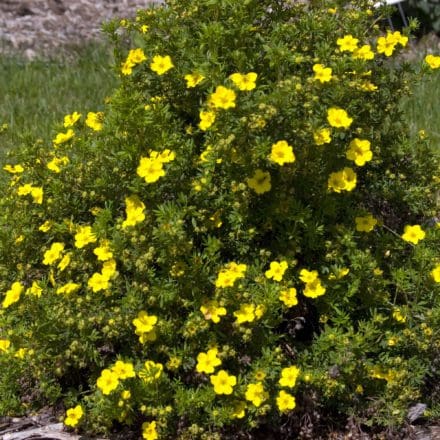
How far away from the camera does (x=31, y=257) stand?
10.5 feet

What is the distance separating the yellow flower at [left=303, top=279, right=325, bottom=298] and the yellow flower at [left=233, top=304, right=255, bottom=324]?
217 millimetres

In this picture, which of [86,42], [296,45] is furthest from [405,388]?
[86,42]

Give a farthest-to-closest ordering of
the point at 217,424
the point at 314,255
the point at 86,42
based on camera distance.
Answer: the point at 86,42 < the point at 314,255 < the point at 217,424

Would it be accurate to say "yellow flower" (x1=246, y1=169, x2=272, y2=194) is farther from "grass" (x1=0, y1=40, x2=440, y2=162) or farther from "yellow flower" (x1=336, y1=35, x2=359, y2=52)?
"grass" (x1=0, y1=40, x2=440, y2=162)

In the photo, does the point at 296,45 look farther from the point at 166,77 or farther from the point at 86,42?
the point at 86,42

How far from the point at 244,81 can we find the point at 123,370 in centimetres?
101

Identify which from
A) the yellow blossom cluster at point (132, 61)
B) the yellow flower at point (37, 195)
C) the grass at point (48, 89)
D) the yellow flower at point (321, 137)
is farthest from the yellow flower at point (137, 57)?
the grass at point (48, 89)

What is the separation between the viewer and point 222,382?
257 centimetres

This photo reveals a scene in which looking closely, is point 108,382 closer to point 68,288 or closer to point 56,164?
point 68,288

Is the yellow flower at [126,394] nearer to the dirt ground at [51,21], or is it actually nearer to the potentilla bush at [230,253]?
the potentilla bush at [230,253]

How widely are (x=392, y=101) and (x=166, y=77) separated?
87cm

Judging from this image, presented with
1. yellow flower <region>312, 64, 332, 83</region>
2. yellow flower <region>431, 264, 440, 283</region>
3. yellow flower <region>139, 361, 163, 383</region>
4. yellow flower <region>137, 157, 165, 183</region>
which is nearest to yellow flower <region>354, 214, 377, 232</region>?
yellow flower <region>431, 264, 440, 283</region>

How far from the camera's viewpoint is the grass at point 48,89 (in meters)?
5.43

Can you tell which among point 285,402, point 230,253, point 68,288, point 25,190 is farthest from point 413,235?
point 25,190
